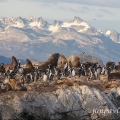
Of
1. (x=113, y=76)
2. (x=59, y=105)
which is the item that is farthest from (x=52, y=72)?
(x=59, y=105)

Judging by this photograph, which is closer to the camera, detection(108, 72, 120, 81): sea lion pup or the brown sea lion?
detection(108, 72, 120, 81): sea lion pup

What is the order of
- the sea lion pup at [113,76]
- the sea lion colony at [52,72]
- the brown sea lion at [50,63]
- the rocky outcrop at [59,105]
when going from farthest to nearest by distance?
the brown sea lion at [50,63], the sea lion pup at [113,76], the sea lion colony at [52,72], the rocky outcrop at [59,105]

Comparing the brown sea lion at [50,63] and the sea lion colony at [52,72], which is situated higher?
the brown sea lion at [50,63]

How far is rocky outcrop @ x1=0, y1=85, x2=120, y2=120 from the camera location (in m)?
28.7

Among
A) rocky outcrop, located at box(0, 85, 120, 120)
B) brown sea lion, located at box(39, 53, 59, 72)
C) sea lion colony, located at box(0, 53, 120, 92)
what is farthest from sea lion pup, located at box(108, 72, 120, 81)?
rocky outcrop, located at box(0, 85, 120, 120)

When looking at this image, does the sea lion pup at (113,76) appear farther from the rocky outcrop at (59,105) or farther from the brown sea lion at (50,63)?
the rocky outcrop at (59,105)

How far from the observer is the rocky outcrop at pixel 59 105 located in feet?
94.3

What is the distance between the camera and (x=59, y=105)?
31.2 metres

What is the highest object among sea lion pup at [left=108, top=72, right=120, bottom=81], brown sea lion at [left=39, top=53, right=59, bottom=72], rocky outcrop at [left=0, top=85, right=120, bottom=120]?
brown sea lion at [left=39, top=53, right=59, bottom=72]

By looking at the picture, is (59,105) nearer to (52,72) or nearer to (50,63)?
(52,72)

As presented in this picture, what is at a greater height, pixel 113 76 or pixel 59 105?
pixel 113 76

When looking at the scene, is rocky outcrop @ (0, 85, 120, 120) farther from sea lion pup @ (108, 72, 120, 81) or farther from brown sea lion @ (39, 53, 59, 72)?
brown sea lion @ (39, 53, 59, 72)

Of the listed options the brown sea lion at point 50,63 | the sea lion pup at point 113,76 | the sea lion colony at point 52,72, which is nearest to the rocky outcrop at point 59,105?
the sea lion colony at point 52,72

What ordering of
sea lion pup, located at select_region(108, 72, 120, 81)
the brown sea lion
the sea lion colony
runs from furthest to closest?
1. the brown sea lion
2. sea lion pup, located at select_region(108, 72, 120, 81)
3. the sea lion colony
